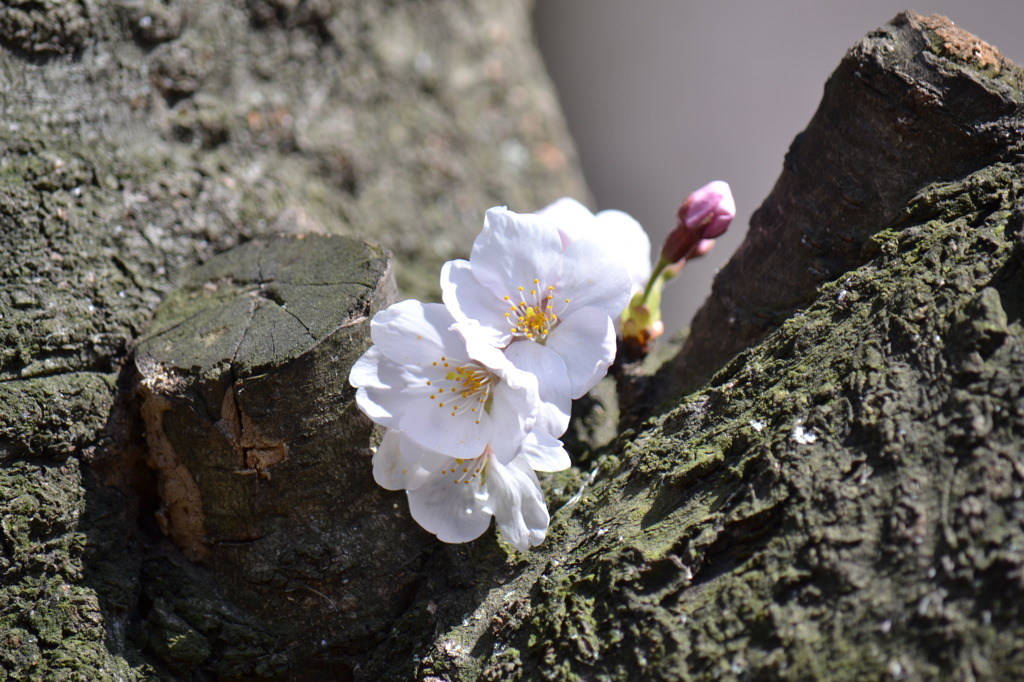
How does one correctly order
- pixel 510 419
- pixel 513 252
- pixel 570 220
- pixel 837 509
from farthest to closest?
pixel 570 220 < pixel 513 252 < pixel 510 419 < pixel 837 509

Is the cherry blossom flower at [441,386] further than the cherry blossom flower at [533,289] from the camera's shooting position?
No

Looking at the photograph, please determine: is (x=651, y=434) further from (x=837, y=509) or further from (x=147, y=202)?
(x=147, y=202)

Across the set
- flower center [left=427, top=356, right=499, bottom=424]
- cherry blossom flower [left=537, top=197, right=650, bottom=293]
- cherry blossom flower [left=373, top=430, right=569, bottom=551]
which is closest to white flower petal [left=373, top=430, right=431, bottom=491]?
cherry blossom flower [left=373, top=430, right=569, bottom=551]

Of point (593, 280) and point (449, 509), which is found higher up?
point (593, 280)

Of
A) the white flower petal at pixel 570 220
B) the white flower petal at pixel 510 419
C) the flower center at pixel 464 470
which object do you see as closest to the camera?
the white flower petal at pixel 510 419

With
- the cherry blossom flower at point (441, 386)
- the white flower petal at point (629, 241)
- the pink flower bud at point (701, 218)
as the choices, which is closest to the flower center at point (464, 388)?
the cherry blossom flower at point (441, 386)

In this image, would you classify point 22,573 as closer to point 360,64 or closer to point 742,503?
point 742,503

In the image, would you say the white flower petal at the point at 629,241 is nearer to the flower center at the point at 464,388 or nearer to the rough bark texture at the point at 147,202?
the flower center at the point at 464,388

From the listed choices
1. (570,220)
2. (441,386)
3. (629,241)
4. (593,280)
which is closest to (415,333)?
(441,386)
